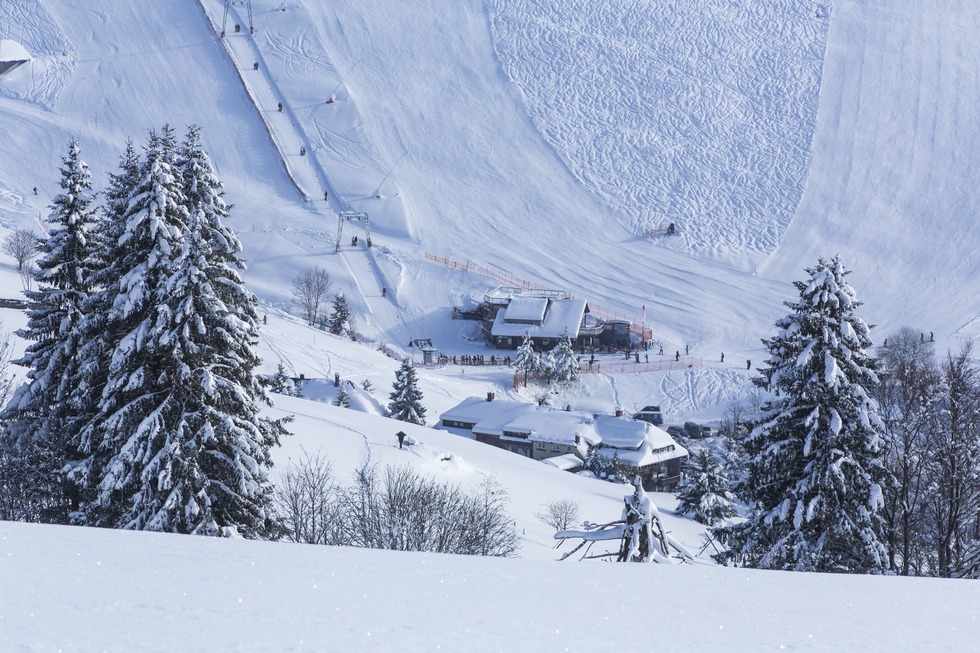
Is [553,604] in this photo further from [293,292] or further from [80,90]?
[80,90]

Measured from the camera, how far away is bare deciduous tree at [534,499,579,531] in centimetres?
2167

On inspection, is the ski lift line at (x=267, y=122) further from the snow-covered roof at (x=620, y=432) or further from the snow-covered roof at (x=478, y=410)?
the snow-covered roof at (x=620, y=432)

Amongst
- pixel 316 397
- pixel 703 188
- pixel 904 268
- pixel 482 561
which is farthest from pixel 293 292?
pixel 482 561

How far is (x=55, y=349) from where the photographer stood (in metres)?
15.1

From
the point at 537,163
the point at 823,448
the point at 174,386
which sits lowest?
the point at 174,386

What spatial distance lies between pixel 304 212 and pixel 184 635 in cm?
6587

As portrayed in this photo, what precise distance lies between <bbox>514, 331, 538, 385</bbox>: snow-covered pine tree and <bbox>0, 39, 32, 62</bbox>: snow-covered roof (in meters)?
63.1

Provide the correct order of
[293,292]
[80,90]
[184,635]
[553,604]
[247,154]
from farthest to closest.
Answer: [80,90] < [247,154] < [293,292] < [553,604] < [184,635]

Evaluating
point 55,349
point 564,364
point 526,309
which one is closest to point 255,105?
point 526,309

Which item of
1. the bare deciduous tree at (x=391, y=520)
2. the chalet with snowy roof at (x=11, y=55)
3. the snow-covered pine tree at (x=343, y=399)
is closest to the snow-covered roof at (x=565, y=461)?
the snow-covered pine tree at (x=343, y=399)

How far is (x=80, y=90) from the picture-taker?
8194 centimetres

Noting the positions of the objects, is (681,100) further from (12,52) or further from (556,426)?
(12,52)

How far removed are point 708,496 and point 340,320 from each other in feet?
97.1

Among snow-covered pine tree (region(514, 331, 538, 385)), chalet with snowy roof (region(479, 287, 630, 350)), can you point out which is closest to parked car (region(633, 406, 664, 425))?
snow-covered pine tree (region(514, 331, 538, 385))
